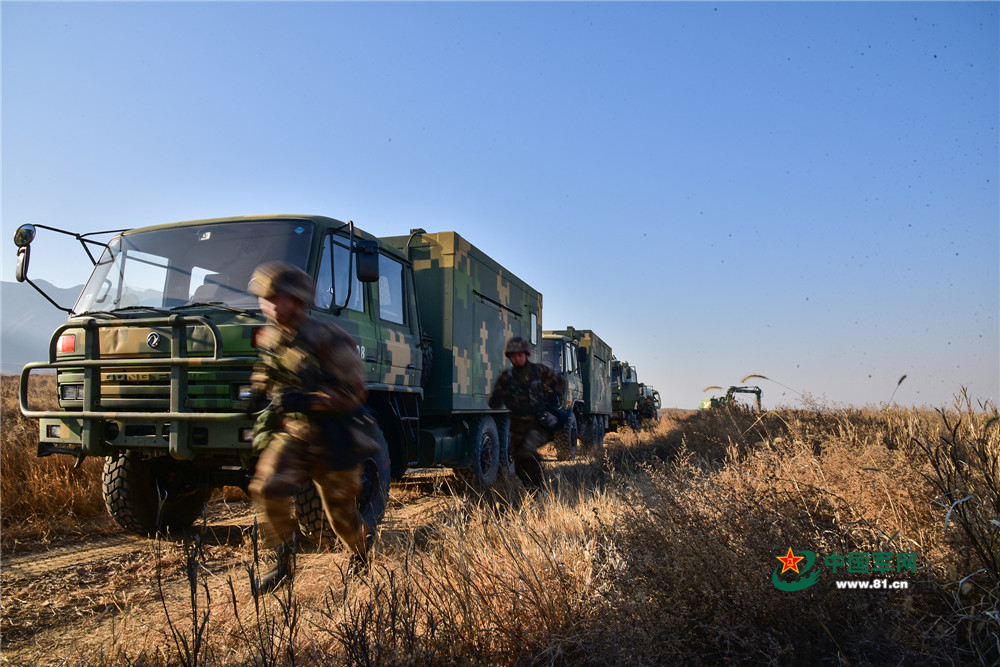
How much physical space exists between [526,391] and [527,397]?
0.20 feet

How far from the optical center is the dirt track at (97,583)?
2.98 metres

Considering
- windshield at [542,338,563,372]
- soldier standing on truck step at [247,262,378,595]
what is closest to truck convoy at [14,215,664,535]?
soldier standing on truck step at [247,262,378,595]

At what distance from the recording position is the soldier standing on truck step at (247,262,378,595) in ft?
11.1

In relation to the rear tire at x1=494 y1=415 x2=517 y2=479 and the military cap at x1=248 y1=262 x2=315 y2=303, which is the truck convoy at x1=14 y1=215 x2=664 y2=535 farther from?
the rear tire at x1=494 y1=415 x2=517 y2=479

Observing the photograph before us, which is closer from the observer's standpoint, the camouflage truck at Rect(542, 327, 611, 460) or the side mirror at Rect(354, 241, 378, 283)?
the side mirror at Rect(354, 241, 378, 283)

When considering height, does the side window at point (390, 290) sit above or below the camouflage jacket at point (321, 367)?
above

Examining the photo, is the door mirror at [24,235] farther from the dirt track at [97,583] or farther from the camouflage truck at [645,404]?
the camouflage truck at [645,404]

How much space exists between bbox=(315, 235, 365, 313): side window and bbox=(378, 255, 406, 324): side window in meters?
0.46

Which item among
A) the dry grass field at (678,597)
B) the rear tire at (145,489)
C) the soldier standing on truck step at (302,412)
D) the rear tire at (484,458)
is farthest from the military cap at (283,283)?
the rear tire at (484,458)

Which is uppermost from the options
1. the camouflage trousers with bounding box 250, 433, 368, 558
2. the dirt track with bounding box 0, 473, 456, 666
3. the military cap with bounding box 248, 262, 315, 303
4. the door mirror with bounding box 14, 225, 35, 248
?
the door mirror with bounding box 14, 225, 35, 248

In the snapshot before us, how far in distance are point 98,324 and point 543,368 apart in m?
3.96

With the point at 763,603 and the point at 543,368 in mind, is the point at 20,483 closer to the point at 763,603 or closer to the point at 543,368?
the point at 543,368

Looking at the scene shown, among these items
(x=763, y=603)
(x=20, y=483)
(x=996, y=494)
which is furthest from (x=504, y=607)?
(x=20, y=483)

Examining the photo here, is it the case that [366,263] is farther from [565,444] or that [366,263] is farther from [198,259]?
[565,444]
